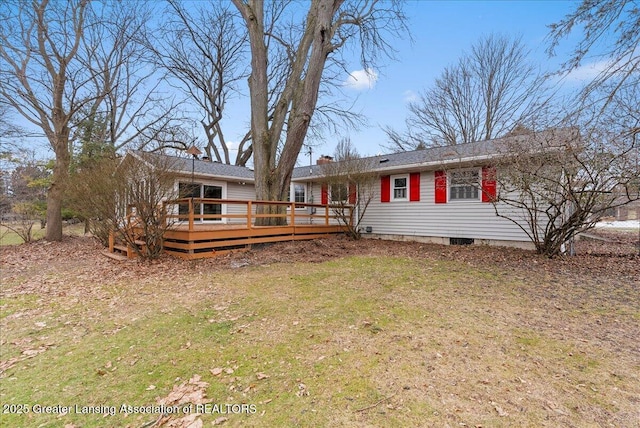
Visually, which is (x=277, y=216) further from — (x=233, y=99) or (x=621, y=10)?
(x=233, y=99)

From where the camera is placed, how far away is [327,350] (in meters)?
2.89

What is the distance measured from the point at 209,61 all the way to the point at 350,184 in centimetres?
1612

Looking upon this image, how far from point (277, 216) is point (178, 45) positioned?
15984 millimetres

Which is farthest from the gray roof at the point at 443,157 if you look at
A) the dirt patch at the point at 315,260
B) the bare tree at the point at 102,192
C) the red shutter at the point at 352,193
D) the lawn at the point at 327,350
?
the lawn at the point at 327,350

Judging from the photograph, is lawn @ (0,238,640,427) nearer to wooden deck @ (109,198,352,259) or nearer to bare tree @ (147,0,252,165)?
wooden deck @ (109,198,352,259)

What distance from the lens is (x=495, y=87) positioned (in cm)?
1792

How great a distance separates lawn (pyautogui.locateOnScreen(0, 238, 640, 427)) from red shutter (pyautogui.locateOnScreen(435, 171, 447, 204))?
14.0 ft

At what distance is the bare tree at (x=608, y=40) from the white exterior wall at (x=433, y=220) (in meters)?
5.22

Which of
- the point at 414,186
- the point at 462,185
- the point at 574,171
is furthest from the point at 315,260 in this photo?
the point at 574,171

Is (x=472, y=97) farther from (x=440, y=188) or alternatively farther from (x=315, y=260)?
(x=315, y=260)

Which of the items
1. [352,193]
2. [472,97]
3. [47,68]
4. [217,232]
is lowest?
[217,232]

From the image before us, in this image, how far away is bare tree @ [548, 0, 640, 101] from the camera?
12.9 ft

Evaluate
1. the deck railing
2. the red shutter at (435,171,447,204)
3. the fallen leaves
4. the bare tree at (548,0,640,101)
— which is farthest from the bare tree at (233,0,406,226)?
the fallen leaves

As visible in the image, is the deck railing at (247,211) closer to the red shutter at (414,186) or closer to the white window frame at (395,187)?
the white window frame at (395,187)
